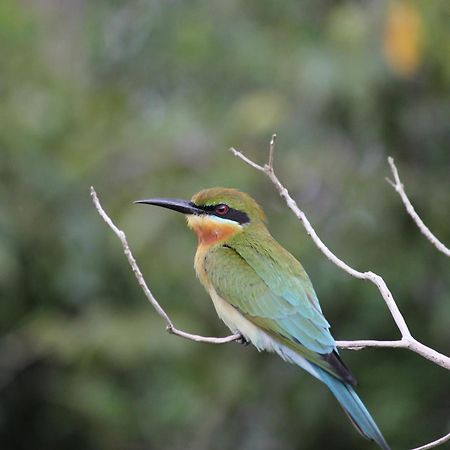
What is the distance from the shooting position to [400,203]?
4.60m

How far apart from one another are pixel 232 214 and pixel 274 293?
1.35ft

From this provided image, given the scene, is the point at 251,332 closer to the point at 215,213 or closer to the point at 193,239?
the point at 215,213

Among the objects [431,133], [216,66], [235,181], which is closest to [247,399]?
[235,181]

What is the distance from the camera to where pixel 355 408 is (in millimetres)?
2865

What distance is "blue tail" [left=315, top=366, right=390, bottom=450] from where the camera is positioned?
2.75m

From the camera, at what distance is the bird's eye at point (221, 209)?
3.65 meters

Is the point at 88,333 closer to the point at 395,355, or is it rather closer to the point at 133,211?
the point at 133,211

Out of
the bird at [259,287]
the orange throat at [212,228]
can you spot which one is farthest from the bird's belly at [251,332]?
the orange throat at [212,228]

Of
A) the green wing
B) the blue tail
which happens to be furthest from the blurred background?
the blue tail

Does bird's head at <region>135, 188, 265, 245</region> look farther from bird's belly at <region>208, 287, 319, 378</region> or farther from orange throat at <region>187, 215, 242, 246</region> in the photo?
bird's belly at <region>208, 287, 319, 378</region>

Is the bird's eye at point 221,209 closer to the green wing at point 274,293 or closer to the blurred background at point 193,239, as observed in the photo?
the green wing at point 274,293

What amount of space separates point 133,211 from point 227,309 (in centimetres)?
156

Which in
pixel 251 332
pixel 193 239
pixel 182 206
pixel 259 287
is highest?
pixel 182 206

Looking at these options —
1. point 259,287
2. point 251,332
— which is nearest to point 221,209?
point 259,287
